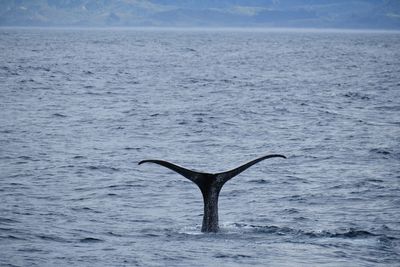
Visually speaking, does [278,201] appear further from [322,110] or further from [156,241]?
[322,110]

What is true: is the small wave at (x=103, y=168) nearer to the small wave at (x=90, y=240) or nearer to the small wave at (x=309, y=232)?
the small wave at (x=309, y=232)

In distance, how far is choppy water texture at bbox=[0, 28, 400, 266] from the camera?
37.7ft

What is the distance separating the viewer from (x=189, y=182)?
1738 cm

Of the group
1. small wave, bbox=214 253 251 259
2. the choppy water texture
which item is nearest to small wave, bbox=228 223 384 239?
the choppy water texture

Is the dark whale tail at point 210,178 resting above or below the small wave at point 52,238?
above

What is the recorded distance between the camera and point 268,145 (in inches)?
894

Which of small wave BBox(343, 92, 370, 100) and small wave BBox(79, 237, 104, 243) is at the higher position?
small wave BBox(343, 92, 370, 100)

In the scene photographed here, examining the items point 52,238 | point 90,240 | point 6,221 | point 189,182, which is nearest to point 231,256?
point 90,240

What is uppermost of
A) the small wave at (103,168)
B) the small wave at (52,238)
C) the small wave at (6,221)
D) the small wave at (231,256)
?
the small wave at (103,168)

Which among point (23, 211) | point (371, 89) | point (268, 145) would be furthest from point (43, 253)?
point (371, 89)

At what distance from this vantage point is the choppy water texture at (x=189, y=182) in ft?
37.7

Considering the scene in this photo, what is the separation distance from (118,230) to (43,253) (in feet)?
6.01

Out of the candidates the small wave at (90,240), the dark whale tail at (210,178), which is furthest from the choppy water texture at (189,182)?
the dark whale tail at (210,178)

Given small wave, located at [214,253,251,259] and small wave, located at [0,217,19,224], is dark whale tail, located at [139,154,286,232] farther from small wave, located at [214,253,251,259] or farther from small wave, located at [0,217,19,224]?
small wave, located at [0,217,19,224]
